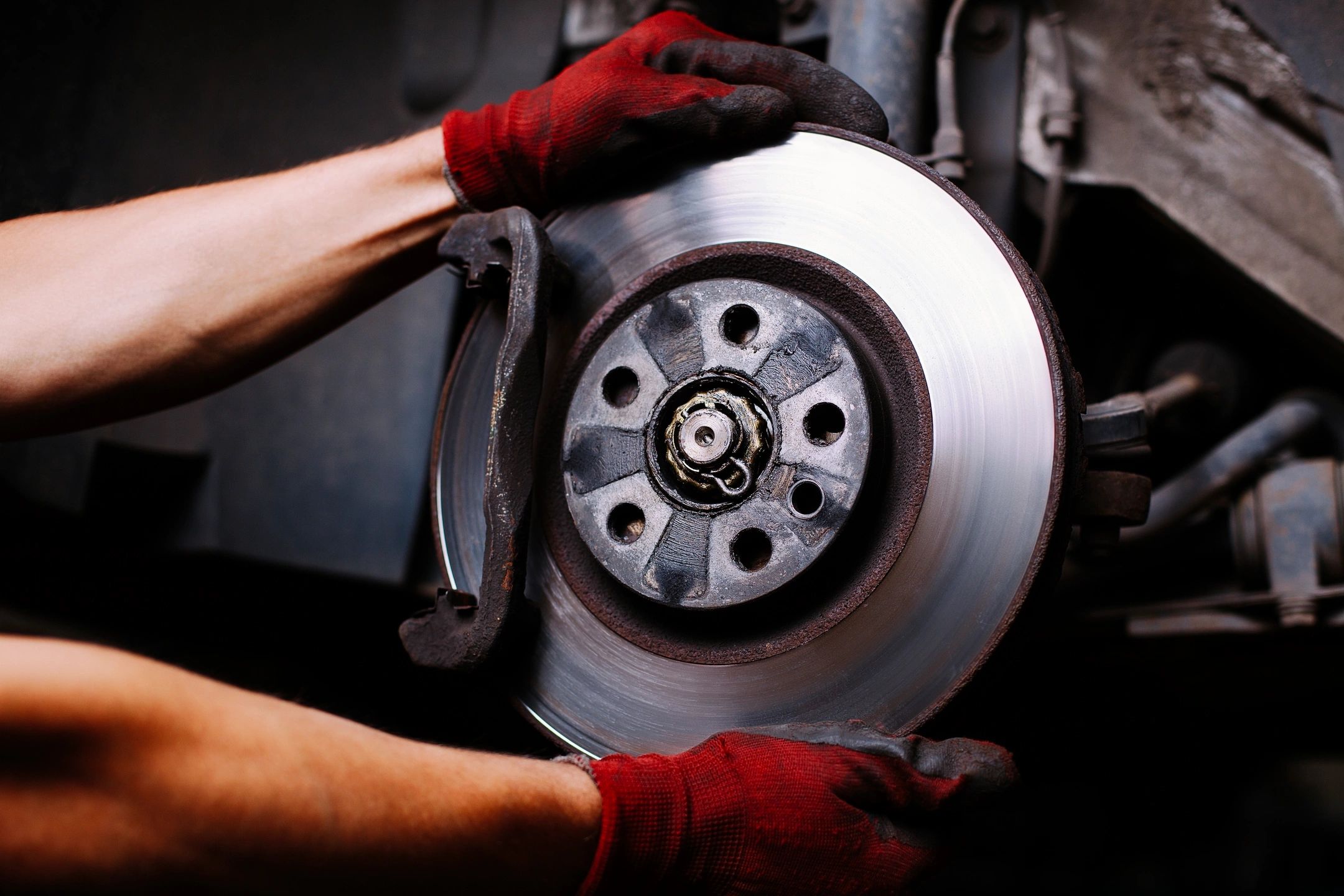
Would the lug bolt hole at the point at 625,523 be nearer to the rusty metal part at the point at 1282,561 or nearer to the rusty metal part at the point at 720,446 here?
the rusty metal part at the point at 720,446

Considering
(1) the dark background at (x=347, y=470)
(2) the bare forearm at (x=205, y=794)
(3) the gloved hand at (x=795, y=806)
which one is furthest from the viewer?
(1) the dark background at (x=347, y=470)

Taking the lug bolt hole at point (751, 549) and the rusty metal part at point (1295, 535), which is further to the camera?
the rusty metal part at point (1295, 535)

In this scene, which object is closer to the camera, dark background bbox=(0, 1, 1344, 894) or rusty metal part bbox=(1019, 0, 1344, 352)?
rusty metal part bbox=(1019, 0, 1344, 352)

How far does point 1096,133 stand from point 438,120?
0.79 m

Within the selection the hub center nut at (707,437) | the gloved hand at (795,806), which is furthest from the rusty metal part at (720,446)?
the gloved hand at (795,806)

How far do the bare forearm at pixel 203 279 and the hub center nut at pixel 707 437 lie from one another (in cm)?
33

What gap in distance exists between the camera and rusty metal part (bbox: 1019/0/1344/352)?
93 cm

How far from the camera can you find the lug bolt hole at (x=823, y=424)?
704mm

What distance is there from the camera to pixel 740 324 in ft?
2.49

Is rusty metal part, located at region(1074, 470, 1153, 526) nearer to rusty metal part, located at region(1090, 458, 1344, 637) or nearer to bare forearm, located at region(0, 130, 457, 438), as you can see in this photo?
rusty metal part, located at region(1090, 458, 1344, 637)

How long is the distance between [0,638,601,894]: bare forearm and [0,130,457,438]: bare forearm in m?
0.51

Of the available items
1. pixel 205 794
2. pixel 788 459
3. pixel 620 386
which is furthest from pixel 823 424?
pixel 205 794

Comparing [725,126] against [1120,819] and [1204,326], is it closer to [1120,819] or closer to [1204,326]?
[1204,326]

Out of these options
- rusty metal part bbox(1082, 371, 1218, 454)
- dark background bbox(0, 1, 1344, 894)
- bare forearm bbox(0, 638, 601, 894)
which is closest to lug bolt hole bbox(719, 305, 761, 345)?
rusty metal part bbox(1082, 371, 1218, 454)
